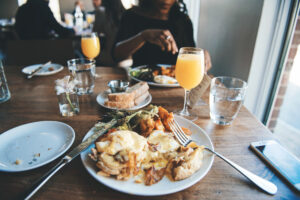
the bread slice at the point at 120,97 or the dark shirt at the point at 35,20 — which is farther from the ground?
the dark shirt at the point at 35,20

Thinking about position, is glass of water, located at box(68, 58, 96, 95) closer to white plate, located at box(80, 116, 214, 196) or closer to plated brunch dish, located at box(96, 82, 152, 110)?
plated brunch dish, located at box(96, 82, 152, 110)

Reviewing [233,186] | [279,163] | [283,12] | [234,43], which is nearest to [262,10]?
[283,12]

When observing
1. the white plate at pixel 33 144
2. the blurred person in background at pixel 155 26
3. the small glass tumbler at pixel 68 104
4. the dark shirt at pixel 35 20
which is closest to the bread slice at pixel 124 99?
the small glass tumbler at pixel 68 104

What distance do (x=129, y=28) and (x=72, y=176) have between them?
208 centimetres

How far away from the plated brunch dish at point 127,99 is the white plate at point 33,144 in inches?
11.1

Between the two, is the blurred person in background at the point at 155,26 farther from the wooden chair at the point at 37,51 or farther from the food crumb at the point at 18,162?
the food crumb at the point at 18,162

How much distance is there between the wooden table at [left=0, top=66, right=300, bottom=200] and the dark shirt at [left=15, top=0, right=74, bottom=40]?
9.05 ft

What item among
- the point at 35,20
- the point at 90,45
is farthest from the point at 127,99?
the point at 35,20

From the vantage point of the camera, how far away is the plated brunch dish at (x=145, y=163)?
1.71 ft

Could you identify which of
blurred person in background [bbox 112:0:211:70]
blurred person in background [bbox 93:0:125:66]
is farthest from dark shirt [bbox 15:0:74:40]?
blurred person in background [bbox 112:0:211:70]

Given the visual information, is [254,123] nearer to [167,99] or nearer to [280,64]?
[167,99]

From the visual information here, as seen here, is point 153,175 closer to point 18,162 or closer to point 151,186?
point 151,186

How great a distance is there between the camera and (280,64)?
1.76 m

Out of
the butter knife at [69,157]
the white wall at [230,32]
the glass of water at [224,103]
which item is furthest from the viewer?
the white wall at [230,32]
